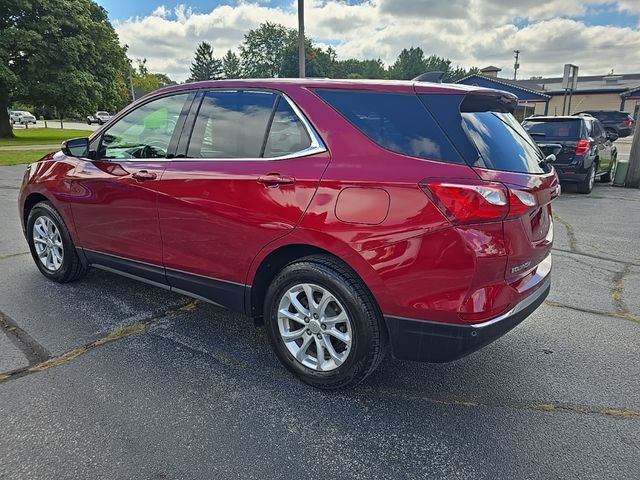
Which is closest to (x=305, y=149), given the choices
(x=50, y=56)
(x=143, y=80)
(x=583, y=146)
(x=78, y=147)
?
(x=78, y=147)

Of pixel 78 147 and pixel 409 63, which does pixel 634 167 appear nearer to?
pixel 78 147

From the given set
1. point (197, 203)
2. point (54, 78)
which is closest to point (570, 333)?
point (197, 203)

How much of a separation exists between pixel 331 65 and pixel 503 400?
99.5 m

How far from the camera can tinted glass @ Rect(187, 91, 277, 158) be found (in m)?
2.89

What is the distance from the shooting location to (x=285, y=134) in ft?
9.07

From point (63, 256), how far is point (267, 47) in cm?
10001

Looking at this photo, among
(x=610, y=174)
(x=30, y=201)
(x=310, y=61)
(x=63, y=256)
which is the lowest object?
(x=610, y=174)

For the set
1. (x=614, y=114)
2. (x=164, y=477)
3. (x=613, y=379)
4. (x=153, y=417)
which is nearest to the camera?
(x=164, y=477)

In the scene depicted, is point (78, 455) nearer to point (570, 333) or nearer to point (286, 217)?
point (286, 217)

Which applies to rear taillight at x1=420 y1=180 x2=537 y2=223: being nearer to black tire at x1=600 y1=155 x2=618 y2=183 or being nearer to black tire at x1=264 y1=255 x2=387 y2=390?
black tire at x1=264 y1=255 x2=387 y2=390

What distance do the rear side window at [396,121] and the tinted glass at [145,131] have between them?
1363 mm

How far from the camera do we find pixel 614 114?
29547mm

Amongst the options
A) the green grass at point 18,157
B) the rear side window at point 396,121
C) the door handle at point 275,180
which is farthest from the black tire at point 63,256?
the green grass at point 18,157

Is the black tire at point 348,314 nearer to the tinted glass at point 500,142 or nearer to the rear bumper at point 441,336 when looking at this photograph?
the rear bumper at point 441,336
